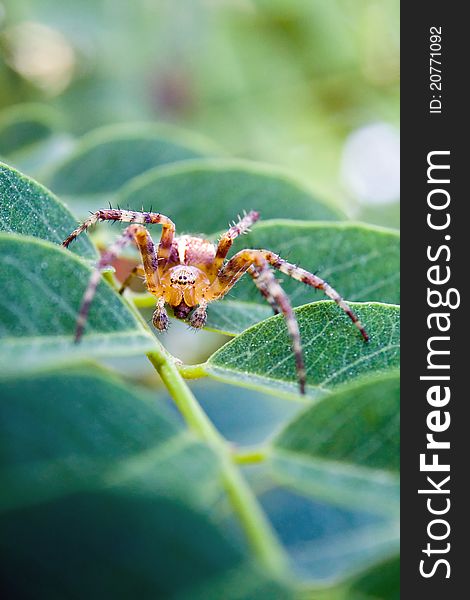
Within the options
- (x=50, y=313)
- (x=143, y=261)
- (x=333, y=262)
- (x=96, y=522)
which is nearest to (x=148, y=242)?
(x=143, y=261)

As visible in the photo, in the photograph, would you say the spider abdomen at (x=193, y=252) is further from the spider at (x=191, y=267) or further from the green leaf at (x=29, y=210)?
the green leaf at (x=29, y=210)

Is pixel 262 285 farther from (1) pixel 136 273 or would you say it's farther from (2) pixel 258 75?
(2) pixel 258 75

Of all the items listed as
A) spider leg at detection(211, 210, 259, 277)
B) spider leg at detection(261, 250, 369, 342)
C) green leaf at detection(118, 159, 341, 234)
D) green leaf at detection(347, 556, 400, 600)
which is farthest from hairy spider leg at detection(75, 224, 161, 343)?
green leaf at detection(347, 556, 400, 600)

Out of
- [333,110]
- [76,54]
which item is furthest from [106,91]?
[333,110]

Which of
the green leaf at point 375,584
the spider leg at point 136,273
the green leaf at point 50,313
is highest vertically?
the spider leg at point 136,273

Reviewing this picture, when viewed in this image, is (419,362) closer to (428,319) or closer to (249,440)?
(428,319)

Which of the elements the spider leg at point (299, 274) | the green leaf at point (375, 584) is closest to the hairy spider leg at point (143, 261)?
the spider leg at point (299, 274)
